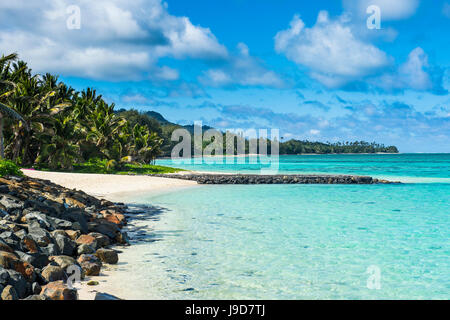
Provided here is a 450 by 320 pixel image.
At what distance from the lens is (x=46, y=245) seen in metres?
8.95

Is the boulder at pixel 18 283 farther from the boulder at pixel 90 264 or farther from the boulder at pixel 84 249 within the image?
the boulder at pixel 84 249

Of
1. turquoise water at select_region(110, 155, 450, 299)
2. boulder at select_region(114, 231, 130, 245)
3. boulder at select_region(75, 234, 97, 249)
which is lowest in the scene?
turquoise water at select_region(110, 155, 450, 299)

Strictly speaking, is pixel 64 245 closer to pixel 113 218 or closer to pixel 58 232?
pixel 58 232

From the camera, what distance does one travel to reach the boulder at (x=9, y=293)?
239 inches

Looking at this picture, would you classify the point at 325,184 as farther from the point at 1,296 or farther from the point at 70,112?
the point at 1,296

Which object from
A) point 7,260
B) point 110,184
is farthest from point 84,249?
point 110,184

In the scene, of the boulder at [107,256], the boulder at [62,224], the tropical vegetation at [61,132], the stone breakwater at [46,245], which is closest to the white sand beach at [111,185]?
the tropical vegetation at [61,132]

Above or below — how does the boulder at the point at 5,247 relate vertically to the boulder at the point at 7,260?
above

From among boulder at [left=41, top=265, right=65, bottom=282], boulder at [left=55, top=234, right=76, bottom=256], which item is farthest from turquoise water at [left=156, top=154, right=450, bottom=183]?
boulder at [left=41, top=265, right=65, bottom=282]

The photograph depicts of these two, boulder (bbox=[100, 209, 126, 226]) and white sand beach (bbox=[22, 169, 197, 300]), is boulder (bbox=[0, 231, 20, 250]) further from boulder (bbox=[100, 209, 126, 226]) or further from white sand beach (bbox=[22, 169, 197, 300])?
white sand beach (bbox=[22, 169, 197, 300])

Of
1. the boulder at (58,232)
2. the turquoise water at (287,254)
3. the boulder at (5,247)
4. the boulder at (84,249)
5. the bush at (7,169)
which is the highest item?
the bush at (7,169)

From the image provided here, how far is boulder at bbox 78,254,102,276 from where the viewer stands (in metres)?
8.16
